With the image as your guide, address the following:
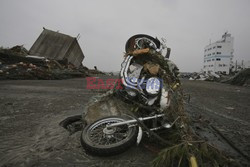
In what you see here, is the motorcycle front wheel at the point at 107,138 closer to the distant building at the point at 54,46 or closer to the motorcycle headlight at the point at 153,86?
the motorcycle headlight at the point at 153,86

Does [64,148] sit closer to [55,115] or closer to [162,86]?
[55,115]

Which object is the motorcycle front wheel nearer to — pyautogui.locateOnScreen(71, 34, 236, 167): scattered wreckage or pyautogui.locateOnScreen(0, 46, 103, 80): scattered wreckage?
pyautogui.locateOnScreen(71, 34, 236, 167): scattered wreckage

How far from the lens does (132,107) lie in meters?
2.76

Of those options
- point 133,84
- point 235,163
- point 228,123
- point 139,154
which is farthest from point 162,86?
point 228,123

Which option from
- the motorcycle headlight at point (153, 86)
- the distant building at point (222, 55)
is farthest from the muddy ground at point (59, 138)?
the distant building at point (222, 55)

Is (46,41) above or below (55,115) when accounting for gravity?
above

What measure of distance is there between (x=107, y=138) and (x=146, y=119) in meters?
0.69

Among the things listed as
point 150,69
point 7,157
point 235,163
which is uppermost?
point 150,69

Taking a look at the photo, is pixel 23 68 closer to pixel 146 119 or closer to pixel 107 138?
pixel 107 138

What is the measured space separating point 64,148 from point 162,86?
6.51ft

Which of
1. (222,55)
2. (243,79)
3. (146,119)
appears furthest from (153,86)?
(222,55)

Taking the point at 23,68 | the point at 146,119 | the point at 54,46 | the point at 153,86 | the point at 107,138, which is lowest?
the point at 107,138

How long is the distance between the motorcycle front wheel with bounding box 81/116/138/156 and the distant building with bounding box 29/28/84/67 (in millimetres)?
18128

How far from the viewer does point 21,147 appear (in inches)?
80.4
